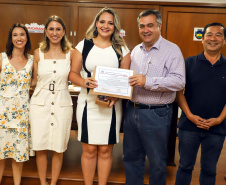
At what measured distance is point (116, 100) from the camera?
83.8 inches

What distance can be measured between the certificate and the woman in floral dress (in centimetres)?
71

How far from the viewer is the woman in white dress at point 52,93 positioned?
2.32 m

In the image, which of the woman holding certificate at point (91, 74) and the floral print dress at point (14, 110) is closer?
the woman holding certificate at point (91, 74)

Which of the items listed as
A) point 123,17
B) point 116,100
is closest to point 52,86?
point 116,100

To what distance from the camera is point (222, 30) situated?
6.84ft

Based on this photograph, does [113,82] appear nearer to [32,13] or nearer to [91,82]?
A: [91,82]

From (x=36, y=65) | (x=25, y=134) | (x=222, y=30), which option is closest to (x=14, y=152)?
(x=25, y=134)

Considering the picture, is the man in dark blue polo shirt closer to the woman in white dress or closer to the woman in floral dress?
the woman in white dress

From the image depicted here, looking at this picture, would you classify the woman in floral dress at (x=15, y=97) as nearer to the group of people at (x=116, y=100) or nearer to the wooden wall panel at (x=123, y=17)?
the group of people at (x=116, y=100)

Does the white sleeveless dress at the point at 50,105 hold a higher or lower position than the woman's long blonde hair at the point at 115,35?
lower

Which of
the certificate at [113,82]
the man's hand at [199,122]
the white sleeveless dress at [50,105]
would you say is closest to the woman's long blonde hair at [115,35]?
the certificate at [113,82]

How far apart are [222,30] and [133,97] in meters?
0.85

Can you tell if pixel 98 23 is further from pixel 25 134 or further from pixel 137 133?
pixel 25 134

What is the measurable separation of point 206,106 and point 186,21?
326 centimetres
